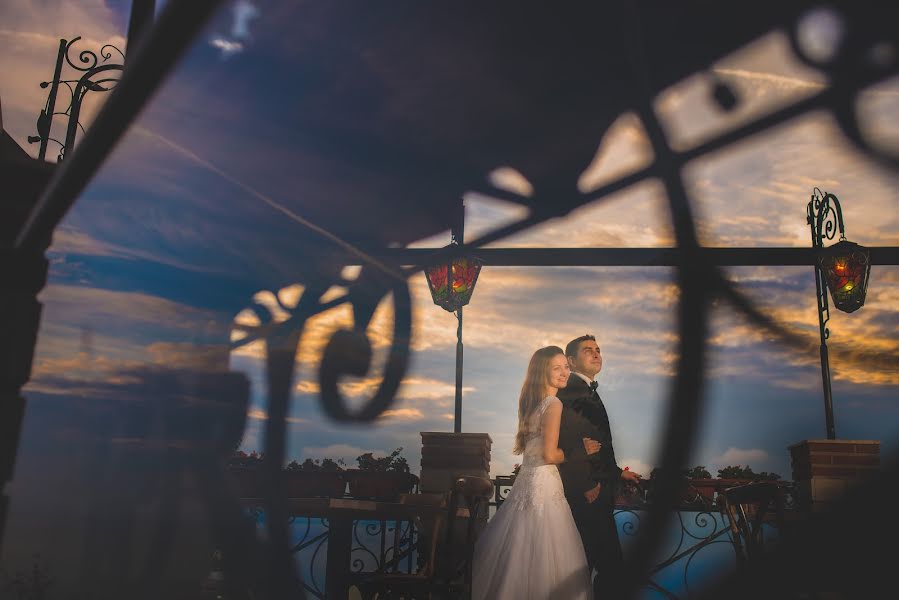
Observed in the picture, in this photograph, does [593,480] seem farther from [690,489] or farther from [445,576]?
[445,576]

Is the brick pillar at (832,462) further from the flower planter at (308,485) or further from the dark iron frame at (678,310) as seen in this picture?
the flower planter at (308,485)

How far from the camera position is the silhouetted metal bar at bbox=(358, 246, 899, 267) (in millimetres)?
5219

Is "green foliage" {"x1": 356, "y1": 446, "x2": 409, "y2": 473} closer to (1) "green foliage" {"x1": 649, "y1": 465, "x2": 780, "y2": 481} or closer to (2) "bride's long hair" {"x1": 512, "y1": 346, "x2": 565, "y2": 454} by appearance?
(2) "bride's long hair" {"x1": 512, "y1": 346, "x2": 565, "y2": 454}

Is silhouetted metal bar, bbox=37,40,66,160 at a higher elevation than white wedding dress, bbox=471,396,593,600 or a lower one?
higher

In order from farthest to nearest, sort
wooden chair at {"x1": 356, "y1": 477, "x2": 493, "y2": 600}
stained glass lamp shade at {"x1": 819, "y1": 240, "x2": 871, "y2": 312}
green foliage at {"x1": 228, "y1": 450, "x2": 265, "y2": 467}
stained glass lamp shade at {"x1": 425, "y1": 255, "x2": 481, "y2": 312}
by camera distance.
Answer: green foliage at {"x1": 228, "y1": 450, "x2": 265, "y2": 467}
stained glass lamp shade at {"x1": 425, "y1": 255, "x2": 481, "y2": 312}
stained glass lamp shade at {"x1": 819, "y1": 240, "x2": 871, "y2": 312}
wooden chair at {"x1": 356, "y1": 477, "x2": 493, "y2": 600}

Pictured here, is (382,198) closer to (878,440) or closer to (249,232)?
(249,232)

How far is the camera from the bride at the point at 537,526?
399 cm

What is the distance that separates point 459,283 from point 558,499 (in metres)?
1.83

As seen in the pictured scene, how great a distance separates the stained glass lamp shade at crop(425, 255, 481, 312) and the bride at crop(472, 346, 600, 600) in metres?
0.93

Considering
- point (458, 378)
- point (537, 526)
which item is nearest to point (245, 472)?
point (458, 378)

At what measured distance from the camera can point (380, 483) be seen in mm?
5074

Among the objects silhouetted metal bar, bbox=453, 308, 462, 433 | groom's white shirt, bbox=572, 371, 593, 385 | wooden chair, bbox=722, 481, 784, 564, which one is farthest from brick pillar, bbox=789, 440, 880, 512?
silhouetted metal bar, bbox=453, 308, 462, 433

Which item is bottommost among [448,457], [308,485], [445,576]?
[445,576]

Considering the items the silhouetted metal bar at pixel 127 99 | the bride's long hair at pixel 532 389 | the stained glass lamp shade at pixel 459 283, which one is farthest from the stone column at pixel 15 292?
the stained glass lamp shade at pixel 459 283
